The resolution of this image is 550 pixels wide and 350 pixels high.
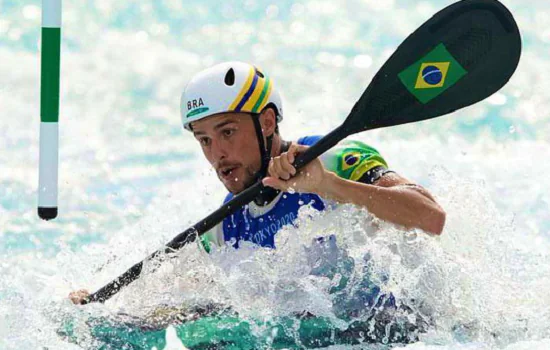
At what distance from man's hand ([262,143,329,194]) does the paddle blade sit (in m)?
0.49

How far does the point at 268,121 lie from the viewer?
16.0 ft

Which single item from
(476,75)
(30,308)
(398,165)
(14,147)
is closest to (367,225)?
(476,75)

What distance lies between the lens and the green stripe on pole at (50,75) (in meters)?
4.96

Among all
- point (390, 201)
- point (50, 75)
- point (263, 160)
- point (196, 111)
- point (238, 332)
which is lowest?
point (238, 332)

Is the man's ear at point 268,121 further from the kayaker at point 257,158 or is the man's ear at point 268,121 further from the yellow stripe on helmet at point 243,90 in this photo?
the yellow stripe on helmet at point 243,90

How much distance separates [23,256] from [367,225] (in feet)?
15.9

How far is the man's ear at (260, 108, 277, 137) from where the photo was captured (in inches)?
190

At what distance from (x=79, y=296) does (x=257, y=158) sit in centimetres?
106

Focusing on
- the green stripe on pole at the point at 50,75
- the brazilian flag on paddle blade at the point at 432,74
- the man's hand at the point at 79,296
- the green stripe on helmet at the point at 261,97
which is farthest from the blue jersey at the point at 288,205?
the green stripe on pole at the point at 50,75

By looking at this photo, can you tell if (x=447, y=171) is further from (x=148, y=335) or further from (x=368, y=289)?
(x=148, y=335)

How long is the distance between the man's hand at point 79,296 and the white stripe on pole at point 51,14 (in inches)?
51.7

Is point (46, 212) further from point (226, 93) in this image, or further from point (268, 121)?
point (268, 121)

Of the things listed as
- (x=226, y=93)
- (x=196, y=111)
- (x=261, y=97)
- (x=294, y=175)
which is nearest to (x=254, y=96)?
(x=261, y=97)

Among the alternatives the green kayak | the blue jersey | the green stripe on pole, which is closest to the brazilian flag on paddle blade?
the blue jersey
